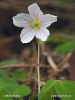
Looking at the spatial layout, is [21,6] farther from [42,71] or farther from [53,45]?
[42,71]

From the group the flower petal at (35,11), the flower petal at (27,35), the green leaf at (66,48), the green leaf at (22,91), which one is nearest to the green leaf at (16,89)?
the green leaf at (22,91)

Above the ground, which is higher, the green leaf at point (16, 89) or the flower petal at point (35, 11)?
the flower petal at point (35, 11)

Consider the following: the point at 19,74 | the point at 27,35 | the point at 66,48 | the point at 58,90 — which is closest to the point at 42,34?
the point at 27,35

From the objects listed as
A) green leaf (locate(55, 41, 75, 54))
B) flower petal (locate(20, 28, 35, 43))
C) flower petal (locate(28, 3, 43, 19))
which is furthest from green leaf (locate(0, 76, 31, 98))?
green leaf (locate(55, 41, 75, 54))

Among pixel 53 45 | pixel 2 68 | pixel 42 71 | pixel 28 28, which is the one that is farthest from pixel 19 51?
pixel 28 28

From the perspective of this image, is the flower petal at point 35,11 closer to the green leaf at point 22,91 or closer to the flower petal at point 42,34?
the flower petal at point 42,34

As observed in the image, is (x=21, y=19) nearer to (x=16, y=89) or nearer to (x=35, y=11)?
(x=35, y=11)
